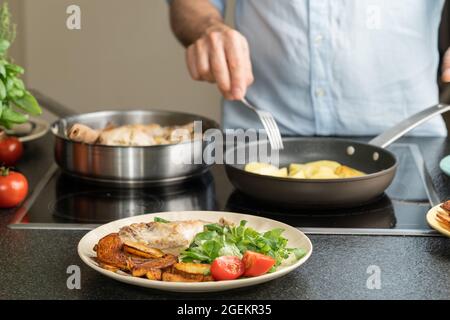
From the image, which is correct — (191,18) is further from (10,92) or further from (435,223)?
(435,223)

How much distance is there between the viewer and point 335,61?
2.20 m

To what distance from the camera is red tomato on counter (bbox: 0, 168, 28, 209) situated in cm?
152

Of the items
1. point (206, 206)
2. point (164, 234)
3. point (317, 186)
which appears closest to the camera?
point (164, 234)

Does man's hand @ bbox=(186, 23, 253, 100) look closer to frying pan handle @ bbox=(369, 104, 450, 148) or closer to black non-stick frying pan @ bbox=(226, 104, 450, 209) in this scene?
black non-stick frying pan @ bbox=(226, 104, 450, 209)

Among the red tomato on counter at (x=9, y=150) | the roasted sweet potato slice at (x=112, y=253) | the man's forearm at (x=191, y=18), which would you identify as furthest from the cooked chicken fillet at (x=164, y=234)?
the man's forearm at (x=191, y=18)

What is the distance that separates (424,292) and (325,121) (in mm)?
1075

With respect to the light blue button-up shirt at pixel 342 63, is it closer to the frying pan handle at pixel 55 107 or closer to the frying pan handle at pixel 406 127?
the frying pan handle at pixel 406 127

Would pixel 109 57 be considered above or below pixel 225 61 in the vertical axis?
Result: below

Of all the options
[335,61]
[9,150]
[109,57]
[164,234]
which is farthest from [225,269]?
[109,57]

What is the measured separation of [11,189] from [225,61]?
0.54 metres

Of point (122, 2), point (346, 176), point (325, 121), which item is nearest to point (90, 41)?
point (122, 2)

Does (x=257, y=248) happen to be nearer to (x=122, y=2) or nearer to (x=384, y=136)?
(x=384, y=136)

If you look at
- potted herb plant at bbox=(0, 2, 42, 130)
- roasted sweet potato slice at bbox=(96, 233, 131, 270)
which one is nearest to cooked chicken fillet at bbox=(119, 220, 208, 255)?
roasted sweet potato slice at bbox=(96, 233, 131, 270)

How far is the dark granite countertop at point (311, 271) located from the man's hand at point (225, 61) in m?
0.48
